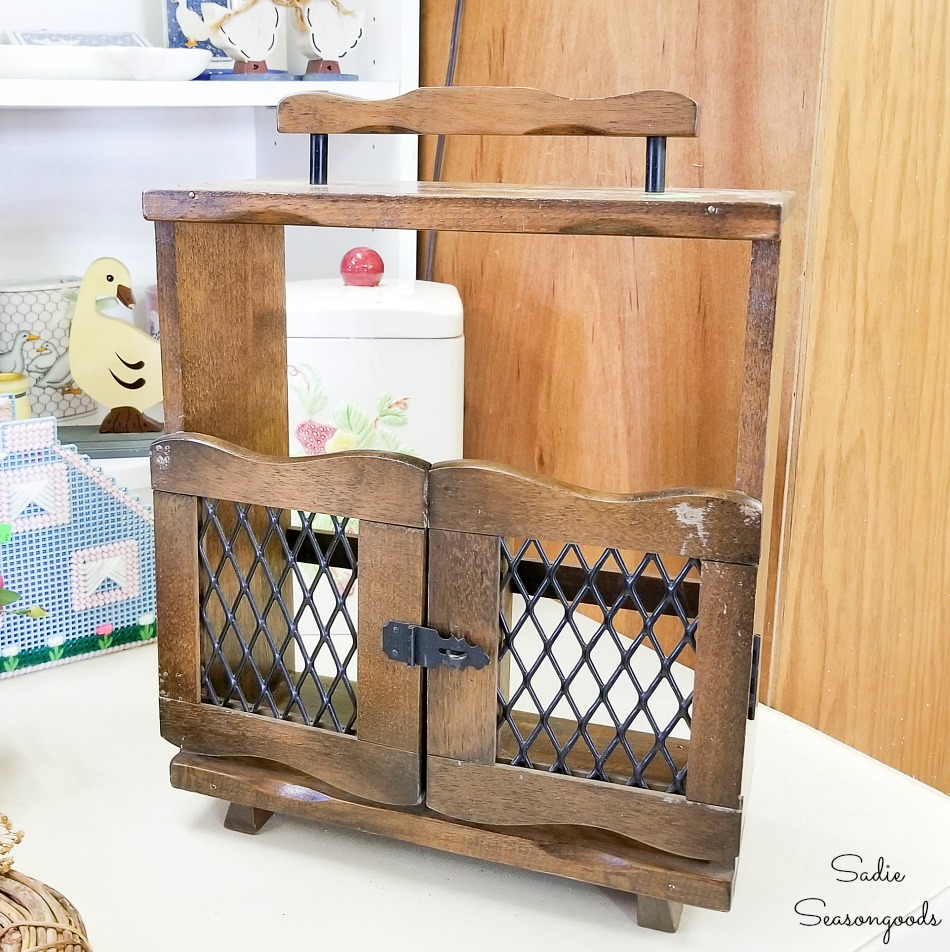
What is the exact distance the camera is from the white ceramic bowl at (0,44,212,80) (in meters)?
1.08

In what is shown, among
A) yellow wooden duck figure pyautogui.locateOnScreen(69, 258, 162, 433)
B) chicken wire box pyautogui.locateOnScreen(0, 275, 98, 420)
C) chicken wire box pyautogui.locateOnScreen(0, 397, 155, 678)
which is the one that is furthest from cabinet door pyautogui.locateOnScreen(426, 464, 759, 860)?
chicken wire box pyautogui.locateOnScreen(0, 275, 98, 420)

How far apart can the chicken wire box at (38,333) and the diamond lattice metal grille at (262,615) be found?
492 mm

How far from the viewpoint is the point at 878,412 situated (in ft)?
2.98

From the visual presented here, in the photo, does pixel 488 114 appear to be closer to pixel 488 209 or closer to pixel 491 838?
pixel 488 209

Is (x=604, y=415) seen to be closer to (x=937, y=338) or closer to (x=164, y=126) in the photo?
(x=937, y=338)

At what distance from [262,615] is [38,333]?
1.96 feet

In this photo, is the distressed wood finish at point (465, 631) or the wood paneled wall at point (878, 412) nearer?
the distressed wood finish at point (465, 631)

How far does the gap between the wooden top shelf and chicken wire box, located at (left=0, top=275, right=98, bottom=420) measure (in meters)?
0.54

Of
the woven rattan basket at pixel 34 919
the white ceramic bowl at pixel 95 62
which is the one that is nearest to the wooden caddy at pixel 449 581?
the woven rattan basket at pixel 34 919

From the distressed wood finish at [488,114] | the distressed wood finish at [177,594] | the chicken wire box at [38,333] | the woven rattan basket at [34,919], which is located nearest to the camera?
the woven rattan basket at [34,919]

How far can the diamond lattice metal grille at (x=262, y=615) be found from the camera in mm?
745

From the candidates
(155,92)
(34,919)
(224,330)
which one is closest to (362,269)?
(155,92)

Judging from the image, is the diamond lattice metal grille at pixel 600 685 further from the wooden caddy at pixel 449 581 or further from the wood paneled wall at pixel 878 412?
the wood paneled wall at pixel 878 412

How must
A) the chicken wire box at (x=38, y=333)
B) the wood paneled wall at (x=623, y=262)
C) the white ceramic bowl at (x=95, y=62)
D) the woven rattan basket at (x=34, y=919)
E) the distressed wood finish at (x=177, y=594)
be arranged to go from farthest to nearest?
1. the chicken wire box at (x=38, y=333)
2. the white ceramic bowl at (x=95, y=62)
3. the wood paneled wall at (x=623, y=262)
4. the distressed wood finish at (x=177, y=594)
5. the woven rattan basket at (x=34, y=919)
